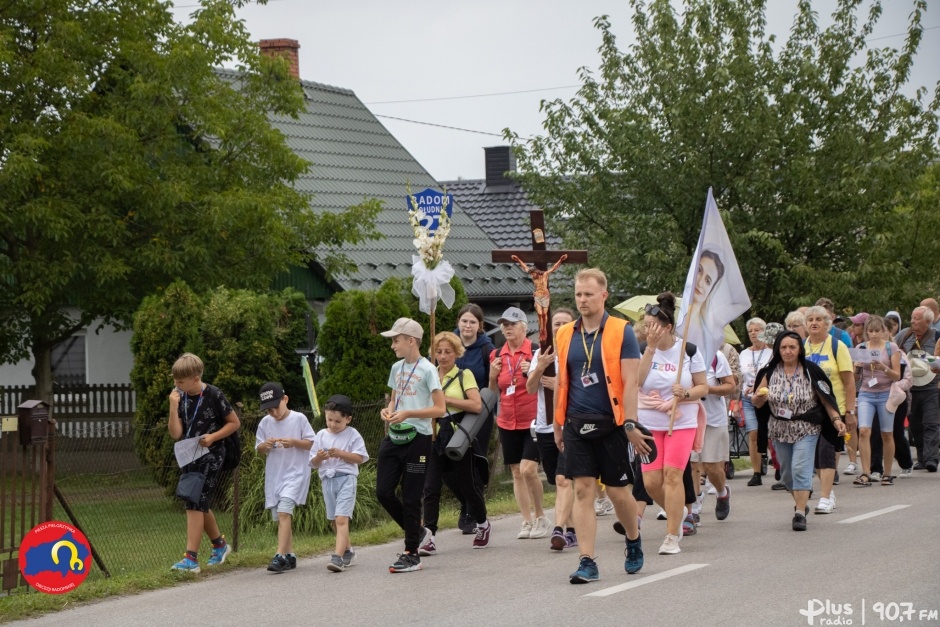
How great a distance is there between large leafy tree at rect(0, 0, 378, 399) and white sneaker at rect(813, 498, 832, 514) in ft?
32.1

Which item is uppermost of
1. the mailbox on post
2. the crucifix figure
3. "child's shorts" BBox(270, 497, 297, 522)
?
the crucifix figure

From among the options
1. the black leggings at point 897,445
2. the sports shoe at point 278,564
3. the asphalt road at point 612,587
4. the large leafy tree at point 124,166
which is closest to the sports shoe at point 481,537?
the asphalt road at point 612,587

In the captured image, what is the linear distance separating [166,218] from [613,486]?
12.0 m

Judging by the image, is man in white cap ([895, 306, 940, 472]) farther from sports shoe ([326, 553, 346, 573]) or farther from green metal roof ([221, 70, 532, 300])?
green metal roof ([221, 70, 532, 300])

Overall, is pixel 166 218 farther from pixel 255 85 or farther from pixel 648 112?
pixel 648 112

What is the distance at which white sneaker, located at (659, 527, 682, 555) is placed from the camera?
9992 millimetres

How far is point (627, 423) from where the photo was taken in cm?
858

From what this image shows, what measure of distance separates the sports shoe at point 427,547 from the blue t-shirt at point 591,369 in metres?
2.41

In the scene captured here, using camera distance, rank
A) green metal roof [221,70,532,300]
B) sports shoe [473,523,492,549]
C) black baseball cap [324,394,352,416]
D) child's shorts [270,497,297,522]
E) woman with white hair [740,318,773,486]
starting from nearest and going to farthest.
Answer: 1. child's shorts [270,497,297,522]
2. black baseball cap [324,394,352,416]
3. sports shoe [473,523,492,549]
4. woman with white hair [740,318,773,486]
5. green metal roof [221,70,532,300]

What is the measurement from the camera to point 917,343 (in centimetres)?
1611

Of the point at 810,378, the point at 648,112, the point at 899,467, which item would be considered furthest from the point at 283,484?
the point at 648,112

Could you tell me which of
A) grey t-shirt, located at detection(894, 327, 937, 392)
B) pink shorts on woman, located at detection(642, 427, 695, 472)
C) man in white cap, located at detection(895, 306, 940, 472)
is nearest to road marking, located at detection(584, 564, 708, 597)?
pink shorts on woman, located at detection(642, 427, 695, 472)

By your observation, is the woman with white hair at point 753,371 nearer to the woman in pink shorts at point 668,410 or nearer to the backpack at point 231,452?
the woman in pink shorts at point 668,410

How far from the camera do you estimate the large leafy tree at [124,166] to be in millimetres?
18328
